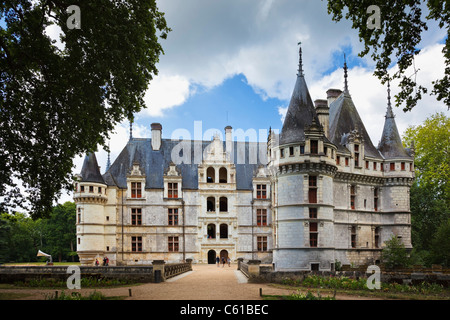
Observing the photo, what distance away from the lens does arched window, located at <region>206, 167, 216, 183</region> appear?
4384 cm

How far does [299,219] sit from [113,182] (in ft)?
66.3

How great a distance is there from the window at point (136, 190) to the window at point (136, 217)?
1343 millimetres

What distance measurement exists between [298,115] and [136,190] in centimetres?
1892

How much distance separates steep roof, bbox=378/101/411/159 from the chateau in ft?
0.29

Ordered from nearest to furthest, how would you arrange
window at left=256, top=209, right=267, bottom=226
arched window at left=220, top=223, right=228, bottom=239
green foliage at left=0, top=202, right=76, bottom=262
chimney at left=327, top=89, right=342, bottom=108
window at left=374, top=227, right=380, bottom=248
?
window at left=374, top=227, right=380, bottom=248
chimney at left=327, top=89, right=342, bottom=108
window at left=256, top=209, right=267, bottom=226
arched window at left=220, top=223, right=228, bottom=239
green foliage at left=0, top=202, right=76, bottom=262

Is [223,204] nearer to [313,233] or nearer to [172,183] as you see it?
[172,183]

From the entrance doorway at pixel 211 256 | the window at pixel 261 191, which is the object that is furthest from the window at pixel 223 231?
the window at pixel 261 191

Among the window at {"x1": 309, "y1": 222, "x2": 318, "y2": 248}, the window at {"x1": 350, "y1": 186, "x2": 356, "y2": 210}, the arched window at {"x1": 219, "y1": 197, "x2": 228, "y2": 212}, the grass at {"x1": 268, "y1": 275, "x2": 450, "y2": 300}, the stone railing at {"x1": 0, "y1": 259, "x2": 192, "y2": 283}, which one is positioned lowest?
the grass at {"x1": 268, "y1": 275, "x2": 450, "y2": 300}

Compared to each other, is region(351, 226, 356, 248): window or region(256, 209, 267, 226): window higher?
region(256, 209, 267, 226): window

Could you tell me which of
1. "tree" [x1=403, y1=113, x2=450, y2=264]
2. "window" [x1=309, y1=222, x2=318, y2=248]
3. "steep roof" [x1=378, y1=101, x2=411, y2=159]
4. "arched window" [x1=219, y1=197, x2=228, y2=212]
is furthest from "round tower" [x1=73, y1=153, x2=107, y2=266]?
"tree" [x1=403, y1=113, x2=450, y2=264]

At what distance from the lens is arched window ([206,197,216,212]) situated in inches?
1720

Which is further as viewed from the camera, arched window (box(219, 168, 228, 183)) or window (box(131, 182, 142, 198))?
arched window (box(219, 168, 228, 183))

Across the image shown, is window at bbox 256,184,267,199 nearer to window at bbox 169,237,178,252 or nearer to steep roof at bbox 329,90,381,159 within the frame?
window at bbox 169,237,178,252

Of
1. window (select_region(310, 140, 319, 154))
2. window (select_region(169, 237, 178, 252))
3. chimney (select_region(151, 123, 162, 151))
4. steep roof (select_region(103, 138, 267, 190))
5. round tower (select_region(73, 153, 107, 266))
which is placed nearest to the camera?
window (select_region(310, 140, 319, 154))
